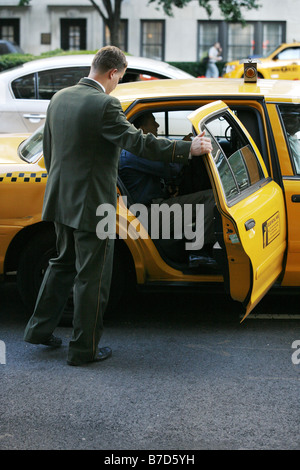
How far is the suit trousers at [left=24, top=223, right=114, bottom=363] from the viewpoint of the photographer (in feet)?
Result: 14.4

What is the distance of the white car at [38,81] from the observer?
8789mm

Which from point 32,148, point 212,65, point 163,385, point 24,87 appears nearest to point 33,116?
point 24,87

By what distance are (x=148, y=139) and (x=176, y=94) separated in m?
0.95

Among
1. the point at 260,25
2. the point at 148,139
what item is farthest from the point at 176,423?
the point at 260,25

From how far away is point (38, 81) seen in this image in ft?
30.1

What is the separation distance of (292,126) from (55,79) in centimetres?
480

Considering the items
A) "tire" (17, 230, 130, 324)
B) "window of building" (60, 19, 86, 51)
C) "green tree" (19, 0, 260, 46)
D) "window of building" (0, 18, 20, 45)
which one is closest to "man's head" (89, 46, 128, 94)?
"tire" (17, 230, 130, 324)

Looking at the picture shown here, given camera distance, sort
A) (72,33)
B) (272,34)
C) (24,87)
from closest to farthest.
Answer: (24,87), (272,34), (72,33)

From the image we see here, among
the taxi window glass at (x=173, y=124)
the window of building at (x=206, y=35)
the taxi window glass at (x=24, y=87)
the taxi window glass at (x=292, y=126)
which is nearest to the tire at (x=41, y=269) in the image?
the taxi window glass at (x=173, y=124)

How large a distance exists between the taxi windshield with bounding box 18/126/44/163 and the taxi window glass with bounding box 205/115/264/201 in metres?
1.27

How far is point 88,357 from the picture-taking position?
451 cm

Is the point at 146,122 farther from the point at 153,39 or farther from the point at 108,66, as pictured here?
the point at 153,39

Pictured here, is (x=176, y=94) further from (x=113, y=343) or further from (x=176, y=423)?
(x=176, y=423)
